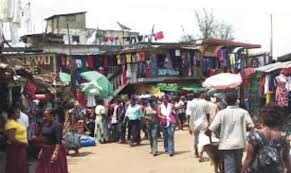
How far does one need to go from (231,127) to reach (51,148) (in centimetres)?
300

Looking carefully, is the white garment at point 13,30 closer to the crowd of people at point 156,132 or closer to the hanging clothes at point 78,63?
the crowd of people at point 156,132

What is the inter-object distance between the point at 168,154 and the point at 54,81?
14.0 ft

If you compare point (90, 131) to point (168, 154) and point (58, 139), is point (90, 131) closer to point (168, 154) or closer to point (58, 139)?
point (168, 154)

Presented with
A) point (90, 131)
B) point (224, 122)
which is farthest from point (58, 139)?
point (90, 131)

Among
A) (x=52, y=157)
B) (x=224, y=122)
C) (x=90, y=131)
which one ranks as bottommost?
(x=90, y=131)

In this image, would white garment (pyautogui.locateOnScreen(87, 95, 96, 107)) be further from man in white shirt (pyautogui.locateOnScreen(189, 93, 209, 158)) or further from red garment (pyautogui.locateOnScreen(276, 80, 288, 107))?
man in white shirt (pyautogui.locateOnScreen(189, 93, 209, 158))

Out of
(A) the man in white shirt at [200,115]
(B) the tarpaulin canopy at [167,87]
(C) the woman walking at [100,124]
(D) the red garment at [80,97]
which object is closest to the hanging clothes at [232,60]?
(B) the tarpaulin canopy at [167,87]

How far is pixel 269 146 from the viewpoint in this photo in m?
6.01

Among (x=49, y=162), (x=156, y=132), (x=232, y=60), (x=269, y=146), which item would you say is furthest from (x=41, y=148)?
(x=232, y=60)

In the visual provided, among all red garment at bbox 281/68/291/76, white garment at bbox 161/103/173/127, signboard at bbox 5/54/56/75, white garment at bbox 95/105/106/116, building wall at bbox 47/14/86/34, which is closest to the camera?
white garment at bbox 161/103/173/127

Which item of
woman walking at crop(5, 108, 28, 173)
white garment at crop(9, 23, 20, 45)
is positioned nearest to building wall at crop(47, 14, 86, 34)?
white garment at crop(9, 23, 20, 45)

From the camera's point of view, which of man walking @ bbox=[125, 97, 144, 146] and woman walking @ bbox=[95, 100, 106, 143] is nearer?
man walking @ bbox=[125, 97, 144, 146]

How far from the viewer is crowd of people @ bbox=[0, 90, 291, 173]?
6078mm

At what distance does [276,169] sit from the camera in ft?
20.0
